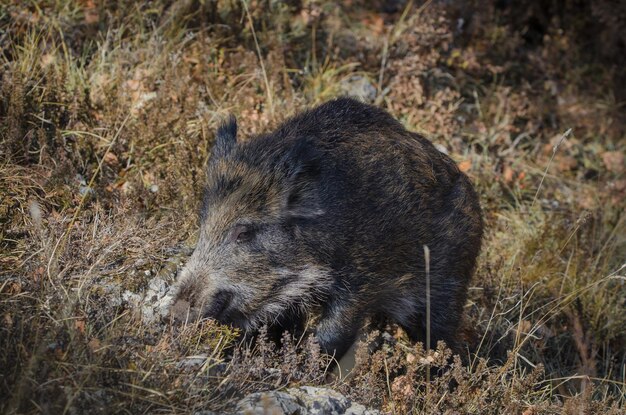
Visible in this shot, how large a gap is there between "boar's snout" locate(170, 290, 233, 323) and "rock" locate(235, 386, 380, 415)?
0.51 meters

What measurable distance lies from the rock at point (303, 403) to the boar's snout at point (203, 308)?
0.51 m

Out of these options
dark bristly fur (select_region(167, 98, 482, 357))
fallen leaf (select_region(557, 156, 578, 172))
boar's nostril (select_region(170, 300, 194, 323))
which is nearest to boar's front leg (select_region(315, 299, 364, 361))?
dark bristly fur (select_region(167, 98, 482, 357))

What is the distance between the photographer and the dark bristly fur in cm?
426

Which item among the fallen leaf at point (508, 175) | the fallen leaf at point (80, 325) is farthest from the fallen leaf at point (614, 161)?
the fallen leaf at point (80, 325)

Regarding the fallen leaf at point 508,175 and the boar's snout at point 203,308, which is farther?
the fallen leaf at point 508,175

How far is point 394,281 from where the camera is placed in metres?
4.66

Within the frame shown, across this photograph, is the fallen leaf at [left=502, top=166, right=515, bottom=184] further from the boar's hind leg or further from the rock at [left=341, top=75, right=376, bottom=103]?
the boar's hind leg

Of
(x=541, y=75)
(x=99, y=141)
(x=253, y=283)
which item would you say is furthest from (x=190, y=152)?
(x=541, y=75)

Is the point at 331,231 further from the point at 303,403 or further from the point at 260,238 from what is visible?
the point at 303,403

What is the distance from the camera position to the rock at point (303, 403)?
368 cm

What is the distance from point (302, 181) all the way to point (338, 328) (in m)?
0.85

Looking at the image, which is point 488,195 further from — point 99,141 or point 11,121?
point 11,121

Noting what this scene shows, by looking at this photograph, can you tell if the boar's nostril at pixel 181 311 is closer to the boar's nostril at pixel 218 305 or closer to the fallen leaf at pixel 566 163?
the boar's nostril at pixel 218 305

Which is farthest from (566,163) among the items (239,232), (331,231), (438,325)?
(239,232)
